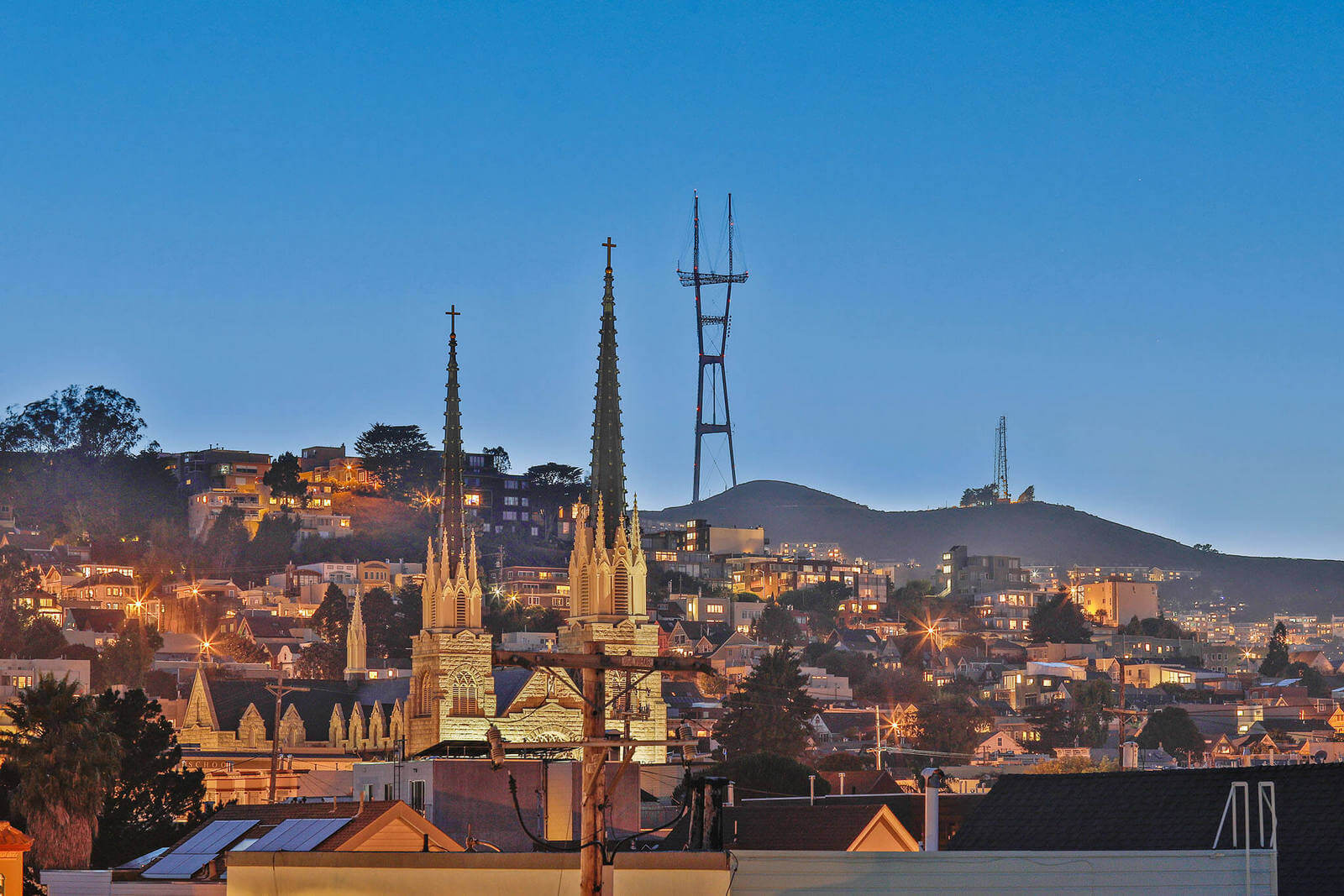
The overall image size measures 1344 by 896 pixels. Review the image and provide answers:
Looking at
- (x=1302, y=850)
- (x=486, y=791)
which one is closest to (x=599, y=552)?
(x=486, y=791)

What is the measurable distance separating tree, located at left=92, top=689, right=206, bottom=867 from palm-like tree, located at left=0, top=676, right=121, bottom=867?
5.16 ft

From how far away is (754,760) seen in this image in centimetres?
9775

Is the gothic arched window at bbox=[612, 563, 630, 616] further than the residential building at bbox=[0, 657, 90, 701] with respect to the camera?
No

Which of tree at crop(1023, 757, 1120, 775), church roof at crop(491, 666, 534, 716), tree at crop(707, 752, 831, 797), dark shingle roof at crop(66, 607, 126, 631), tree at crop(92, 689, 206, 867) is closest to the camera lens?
tree at crop(92, 689, 206, 867)

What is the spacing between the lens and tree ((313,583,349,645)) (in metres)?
189

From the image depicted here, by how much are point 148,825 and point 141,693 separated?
18.7 metres

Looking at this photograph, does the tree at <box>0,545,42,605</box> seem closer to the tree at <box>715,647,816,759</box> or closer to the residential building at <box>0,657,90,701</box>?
the residential building at <box>0,657,90,701</box>

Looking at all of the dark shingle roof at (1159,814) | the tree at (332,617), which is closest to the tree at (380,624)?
the tree at (332,617)

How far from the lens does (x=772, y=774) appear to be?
95.7 meters

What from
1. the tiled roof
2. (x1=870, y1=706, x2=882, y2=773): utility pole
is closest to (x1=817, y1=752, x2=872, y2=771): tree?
(x1=870, y1=706, x2=882, y2=773): utility pole

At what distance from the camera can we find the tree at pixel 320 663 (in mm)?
172000

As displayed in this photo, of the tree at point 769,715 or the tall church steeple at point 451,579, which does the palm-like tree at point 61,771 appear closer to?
the tall church steeple at point 451,579

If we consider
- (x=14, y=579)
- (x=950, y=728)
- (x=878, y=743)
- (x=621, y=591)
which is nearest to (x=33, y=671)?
(x=621, y=591)

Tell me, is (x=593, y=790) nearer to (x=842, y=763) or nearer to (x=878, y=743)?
(x=842, y=763)
